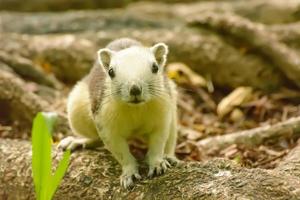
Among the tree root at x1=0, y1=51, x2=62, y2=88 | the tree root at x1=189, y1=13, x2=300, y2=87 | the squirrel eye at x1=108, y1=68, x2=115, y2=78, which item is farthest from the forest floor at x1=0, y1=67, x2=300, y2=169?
the squirrel eye at x1=108, y1=68, x2=115, y2=78

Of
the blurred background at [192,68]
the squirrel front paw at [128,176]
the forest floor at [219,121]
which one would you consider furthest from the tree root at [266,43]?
the squirrel front paw at [128,176]

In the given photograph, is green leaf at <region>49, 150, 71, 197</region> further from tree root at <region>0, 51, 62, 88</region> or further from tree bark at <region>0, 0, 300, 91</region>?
tree bark at <region>0, 0, 300, 91</region>

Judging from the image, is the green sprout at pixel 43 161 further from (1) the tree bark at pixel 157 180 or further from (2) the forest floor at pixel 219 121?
(2) the forest floor at pixel 219 121

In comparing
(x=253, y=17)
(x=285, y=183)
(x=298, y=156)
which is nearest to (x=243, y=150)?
(x=298, y=156)

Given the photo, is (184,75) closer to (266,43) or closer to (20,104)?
(266,43)

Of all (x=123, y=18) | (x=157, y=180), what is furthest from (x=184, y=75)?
(x=157, y=180)

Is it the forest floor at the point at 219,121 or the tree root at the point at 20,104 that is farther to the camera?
the tree root at the point at 20,104

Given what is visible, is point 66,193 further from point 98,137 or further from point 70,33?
point 70,33

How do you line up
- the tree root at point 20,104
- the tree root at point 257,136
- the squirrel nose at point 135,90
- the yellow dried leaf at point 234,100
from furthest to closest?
the yellow dried leaf at point 234,100, the tree root at point 20,104, the tree root at point 257,136, the squirrel nose at point 135,90
